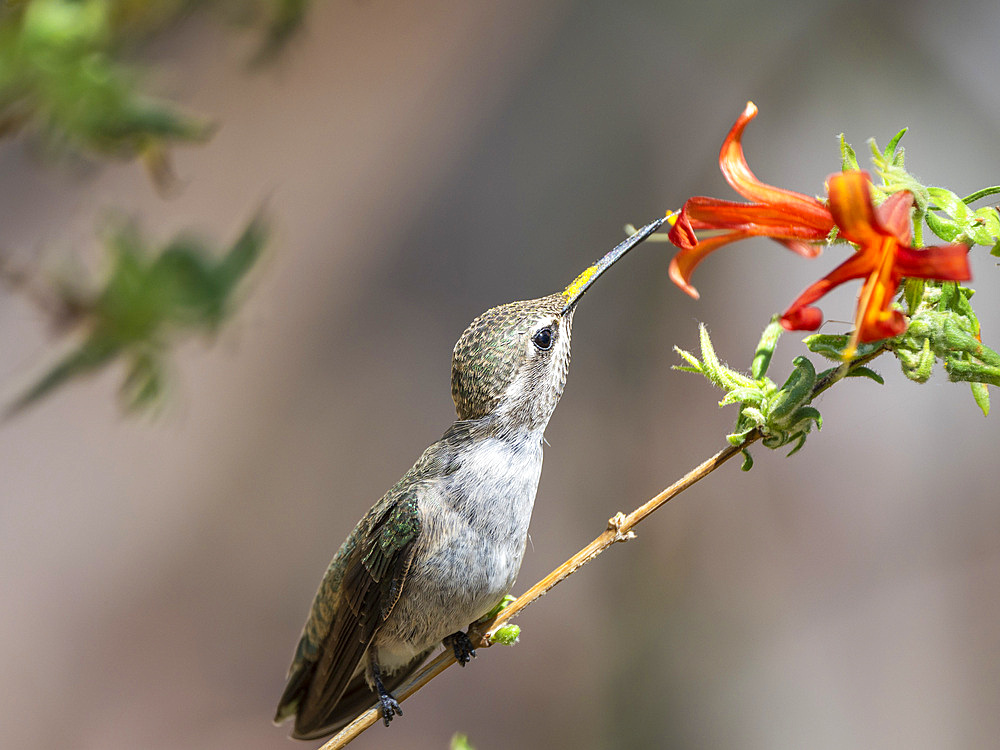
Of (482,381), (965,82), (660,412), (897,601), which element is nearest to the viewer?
(482,381)

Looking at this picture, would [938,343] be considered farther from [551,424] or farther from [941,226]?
[551,424]

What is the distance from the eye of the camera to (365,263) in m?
3.10

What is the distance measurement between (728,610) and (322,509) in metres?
1.56

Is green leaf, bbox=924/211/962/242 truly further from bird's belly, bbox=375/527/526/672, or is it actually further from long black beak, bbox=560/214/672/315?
bird's belly, bbox=375/527/526/672

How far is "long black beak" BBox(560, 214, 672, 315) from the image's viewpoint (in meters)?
0.89

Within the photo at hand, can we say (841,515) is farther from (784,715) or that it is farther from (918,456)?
(784,715)

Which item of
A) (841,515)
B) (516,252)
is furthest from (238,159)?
(841,515)

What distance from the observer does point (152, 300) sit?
21.0 inches

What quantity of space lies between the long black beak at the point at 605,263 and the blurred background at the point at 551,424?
1.75 m

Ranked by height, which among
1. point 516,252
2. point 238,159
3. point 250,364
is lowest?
point 516,252

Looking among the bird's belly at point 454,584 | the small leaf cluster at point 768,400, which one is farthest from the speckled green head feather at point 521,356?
the small leaf cluster at point 768,400

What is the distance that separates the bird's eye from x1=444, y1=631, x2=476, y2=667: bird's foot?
43 cm

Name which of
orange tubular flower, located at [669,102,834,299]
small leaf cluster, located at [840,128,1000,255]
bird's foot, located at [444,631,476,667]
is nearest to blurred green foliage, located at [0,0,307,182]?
orange tubular flower, located at [669,102,834,299]

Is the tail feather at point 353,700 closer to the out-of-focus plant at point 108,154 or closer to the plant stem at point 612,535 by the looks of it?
the plant stem at point 612,535
